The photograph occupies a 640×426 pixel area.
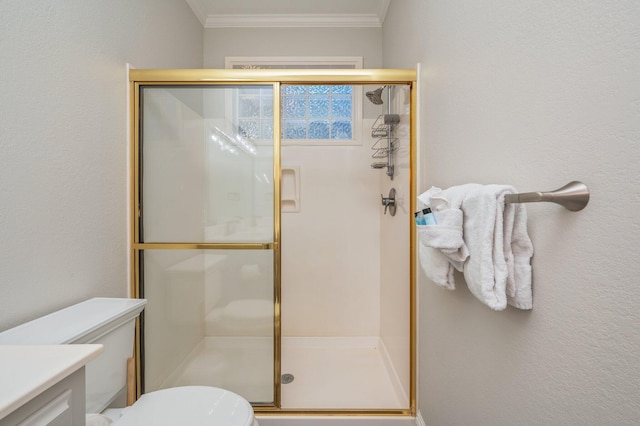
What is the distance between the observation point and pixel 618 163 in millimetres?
504

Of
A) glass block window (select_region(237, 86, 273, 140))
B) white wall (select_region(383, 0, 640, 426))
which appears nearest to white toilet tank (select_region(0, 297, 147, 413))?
glass block window (select_region(237, 86, 273, 140))

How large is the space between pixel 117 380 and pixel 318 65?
246 cm

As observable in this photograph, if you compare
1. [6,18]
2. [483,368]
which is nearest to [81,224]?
[6,18]

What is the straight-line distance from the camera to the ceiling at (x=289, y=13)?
226 centimetres

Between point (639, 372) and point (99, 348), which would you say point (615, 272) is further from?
point (99, 348)

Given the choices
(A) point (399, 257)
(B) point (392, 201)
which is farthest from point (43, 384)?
(B) point (392, 201)

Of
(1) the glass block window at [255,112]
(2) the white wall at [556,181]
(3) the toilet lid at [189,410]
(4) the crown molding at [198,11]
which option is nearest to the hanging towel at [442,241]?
(2) the white wall at [556,181]

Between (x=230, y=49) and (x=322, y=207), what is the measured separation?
1.54 metres

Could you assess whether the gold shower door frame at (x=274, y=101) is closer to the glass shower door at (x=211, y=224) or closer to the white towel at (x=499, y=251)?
the glass shower door at (x=211, y=224)

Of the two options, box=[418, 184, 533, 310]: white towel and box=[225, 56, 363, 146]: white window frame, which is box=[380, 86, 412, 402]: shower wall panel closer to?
box=[225, 56, 363, 146]: white window frame

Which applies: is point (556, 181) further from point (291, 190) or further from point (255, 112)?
point (291, 190)

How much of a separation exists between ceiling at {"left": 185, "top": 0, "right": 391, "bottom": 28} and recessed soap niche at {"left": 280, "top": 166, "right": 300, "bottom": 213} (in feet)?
4.00

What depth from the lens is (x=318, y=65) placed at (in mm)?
2510

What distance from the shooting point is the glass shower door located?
5.22ft
